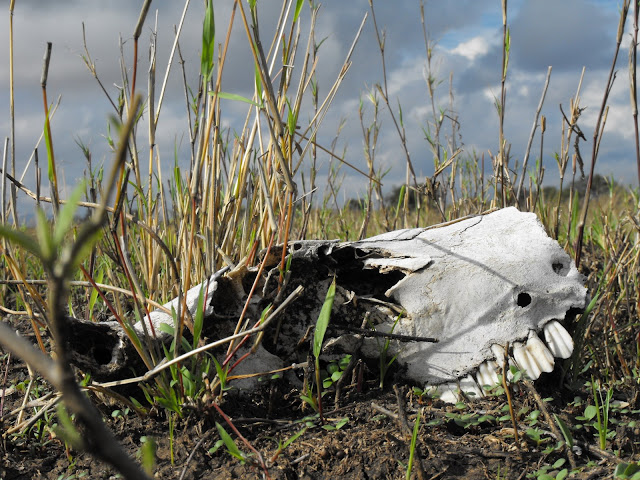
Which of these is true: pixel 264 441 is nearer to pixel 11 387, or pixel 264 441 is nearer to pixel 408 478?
pixel 408 478

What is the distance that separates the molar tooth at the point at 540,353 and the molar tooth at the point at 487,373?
124 millimetres

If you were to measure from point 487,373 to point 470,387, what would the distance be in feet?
0.24

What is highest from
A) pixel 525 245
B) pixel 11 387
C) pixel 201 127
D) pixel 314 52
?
pixel 314 52

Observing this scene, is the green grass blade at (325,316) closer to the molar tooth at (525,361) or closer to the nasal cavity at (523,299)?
the molar tooth at (525,361)

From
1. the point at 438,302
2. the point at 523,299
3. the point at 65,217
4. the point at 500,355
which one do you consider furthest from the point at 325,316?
the point at 65,217

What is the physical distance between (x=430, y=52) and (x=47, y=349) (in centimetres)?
282

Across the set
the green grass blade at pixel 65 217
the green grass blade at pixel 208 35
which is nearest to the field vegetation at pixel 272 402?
the green grass blade at pixel 208 35

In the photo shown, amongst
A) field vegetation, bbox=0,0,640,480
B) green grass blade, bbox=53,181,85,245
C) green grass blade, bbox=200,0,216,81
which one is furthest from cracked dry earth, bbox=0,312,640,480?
green grass blade, bbox=53,181,85,245

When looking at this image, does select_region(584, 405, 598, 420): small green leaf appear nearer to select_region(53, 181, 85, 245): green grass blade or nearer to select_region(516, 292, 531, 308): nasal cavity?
select_region(516, 292, 531, 308): nasal cavity

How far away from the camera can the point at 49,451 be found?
165cm

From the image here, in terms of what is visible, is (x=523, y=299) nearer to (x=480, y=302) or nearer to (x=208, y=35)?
(x=480, y=302)

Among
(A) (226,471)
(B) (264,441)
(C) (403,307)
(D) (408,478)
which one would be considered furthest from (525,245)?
(A) (226,471)

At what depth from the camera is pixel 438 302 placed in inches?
70.6

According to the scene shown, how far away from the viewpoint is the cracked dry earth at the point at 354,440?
1354 millimetres
